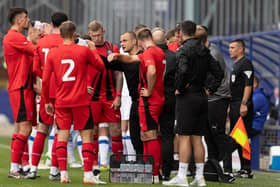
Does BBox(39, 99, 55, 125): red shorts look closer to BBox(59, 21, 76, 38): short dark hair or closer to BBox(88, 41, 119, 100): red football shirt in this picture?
BBox(88, 41, 119, 100): red football shirt

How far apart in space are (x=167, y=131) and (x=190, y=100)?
0.95 m

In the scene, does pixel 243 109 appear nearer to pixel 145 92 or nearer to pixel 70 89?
pixel 145 92

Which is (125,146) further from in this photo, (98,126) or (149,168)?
(149,168)

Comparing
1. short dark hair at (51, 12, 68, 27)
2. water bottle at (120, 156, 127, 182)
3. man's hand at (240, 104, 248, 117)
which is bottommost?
water bottle at (120, 156, 127, 182)

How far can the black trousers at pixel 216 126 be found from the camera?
43.9ft

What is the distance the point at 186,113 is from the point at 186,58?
0.69 metres

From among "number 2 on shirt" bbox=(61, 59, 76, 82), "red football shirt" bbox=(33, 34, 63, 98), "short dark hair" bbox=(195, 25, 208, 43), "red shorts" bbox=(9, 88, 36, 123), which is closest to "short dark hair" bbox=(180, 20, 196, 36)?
"short dark hair" bbox=(195, 25, 208, 43)

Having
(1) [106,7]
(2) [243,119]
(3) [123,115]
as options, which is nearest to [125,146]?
(3) [123,115]

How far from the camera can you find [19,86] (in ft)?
40.1

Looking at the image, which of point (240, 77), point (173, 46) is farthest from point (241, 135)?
point (173, 46)

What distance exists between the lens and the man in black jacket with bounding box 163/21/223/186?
449 inches

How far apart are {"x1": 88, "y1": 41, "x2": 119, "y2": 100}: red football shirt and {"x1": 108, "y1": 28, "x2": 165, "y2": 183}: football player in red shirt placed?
1391 millimetres

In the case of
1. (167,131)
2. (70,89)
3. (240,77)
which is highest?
(70,89)

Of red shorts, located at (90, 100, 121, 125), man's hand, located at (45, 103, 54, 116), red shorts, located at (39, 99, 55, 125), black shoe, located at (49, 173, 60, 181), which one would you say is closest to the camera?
man's hand, located at (45, 103, 54, 116)
